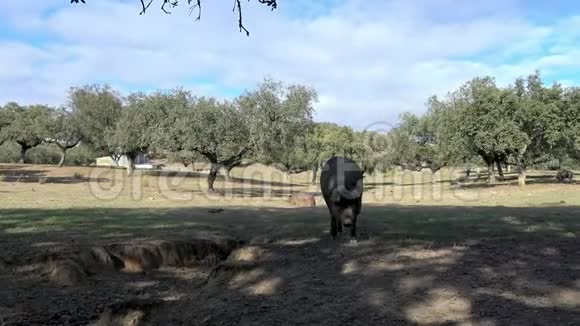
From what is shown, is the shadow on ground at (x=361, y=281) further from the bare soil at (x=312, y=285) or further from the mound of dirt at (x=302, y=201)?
the mound of dirt at (x=302, y=201)

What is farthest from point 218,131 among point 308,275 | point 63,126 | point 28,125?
point 28,125

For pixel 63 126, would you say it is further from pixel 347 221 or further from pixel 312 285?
pixel 312 285

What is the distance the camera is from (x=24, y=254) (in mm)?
10398

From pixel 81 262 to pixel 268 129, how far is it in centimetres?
2580

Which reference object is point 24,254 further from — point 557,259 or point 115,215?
point 557,259

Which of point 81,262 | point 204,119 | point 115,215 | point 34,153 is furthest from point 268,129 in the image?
point 34,153

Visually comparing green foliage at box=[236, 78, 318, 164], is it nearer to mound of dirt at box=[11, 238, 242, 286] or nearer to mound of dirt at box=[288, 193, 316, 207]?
mound of dirt at box=[288, 193, 316, 207]

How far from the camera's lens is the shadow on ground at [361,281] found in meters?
5.94

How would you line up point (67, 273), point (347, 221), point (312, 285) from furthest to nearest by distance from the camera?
1. point (347, 221)
2. point (67, 273)
3. point (312, 285)

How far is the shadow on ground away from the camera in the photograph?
594 cm

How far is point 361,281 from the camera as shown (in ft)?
23.0

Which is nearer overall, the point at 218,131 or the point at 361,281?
the point at 361,281

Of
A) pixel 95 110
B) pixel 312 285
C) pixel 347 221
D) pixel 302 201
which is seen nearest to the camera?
pixel 312 285

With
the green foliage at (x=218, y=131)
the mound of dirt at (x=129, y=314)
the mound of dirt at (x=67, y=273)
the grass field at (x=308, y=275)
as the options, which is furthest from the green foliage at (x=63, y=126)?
the mound of dirt at (x=129, y=314)
